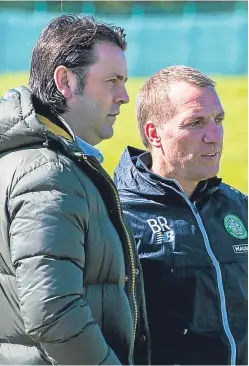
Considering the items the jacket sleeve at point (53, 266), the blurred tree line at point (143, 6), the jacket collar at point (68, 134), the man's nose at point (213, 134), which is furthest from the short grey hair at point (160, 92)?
the blurred tree line at point (143, 6)

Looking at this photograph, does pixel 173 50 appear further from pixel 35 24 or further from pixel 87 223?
pixel 87 223

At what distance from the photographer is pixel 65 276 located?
2.01 m

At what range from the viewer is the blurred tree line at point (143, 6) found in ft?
21.1

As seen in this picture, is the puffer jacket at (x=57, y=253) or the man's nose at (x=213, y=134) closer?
the puffer jacket at (x=57, y=253)

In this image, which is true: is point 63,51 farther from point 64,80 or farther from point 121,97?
point 121,97

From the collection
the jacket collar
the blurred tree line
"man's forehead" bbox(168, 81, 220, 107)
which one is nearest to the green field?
the blurred tree line

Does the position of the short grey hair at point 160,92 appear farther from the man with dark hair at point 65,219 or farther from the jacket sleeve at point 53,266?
the jacket sleeve at point 53,266

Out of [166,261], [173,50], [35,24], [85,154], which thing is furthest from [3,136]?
[173,50]

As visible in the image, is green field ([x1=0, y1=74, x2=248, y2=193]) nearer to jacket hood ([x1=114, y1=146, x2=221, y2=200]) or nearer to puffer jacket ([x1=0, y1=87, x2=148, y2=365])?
jacket hood ([x1=114, y1=146, x2=221, y2=200])

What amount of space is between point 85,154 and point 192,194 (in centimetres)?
70

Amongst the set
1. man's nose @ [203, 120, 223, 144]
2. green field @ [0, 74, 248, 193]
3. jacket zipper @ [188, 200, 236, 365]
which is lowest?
jacket zipper @ [188, 200, 236, 365]

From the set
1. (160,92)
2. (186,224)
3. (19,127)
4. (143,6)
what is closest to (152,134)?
(160,92)

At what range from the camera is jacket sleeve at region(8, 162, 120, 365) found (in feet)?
6.57

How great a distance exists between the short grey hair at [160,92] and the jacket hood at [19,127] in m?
0.74
